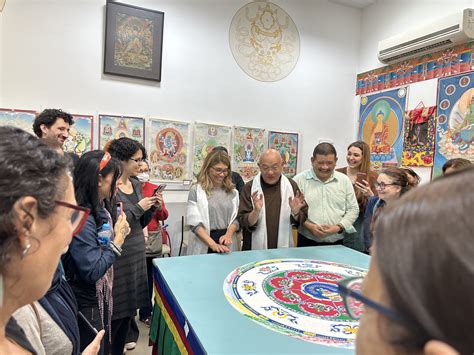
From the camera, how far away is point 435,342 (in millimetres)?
339

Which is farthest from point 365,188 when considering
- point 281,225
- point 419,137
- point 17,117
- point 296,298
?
point 17,117

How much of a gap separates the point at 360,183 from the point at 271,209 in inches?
37.8

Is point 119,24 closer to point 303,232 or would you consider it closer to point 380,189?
point 303,232

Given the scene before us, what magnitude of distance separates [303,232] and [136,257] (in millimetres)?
1317

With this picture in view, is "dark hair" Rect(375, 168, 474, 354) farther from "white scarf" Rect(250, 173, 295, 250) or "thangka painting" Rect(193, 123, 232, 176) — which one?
"thangka painting" Rect(193, 123, 232, 176)

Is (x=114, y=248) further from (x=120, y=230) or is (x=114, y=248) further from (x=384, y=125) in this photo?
(x=384, y=125)

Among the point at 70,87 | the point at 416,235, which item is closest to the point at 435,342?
the point at 416,235

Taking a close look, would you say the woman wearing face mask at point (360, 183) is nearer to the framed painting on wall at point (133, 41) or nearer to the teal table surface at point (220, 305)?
the teal table surface at point (220, 305)

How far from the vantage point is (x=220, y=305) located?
129 cm

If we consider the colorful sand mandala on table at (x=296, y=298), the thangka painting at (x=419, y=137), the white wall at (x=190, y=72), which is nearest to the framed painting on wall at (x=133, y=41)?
the white wall at (x=190, y=72)

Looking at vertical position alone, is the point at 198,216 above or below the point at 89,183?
below

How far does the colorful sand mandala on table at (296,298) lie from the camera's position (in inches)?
45.1

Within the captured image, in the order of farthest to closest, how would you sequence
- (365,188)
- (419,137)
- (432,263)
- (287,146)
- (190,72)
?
(287,146) < (190,72) < (419,137) < (365,188) < (432,263)

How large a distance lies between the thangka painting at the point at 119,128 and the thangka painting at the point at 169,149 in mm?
116
